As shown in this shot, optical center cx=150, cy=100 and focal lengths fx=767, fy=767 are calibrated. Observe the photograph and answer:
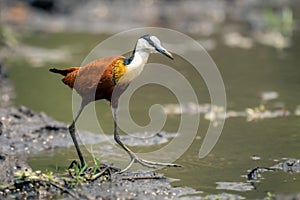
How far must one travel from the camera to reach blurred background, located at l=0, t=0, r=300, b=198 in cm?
743

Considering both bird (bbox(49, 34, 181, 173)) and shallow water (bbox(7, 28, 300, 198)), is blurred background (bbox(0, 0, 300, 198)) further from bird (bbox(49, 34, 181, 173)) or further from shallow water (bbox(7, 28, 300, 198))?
bird (bbox(49, 34, 181, 173))

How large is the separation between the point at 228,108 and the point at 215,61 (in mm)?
4256

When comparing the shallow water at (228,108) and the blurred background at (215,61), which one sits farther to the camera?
the blurred background at (215,61)

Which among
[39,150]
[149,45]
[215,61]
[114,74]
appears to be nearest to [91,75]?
[114,74]

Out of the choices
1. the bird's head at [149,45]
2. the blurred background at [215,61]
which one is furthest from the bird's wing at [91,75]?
the blurred background at [215,61]

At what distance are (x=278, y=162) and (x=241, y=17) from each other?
14579 mm

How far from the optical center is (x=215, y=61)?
14.2m

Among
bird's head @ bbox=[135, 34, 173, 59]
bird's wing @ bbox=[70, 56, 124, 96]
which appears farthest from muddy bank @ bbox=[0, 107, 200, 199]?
bird's head @ bbox=[135, 34, 173, 59]

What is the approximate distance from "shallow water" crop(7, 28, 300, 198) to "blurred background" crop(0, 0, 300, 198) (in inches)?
0.4

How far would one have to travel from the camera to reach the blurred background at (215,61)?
7.43m

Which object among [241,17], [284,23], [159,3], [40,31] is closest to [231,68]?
[284,23]

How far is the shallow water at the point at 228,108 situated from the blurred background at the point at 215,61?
0.03ft

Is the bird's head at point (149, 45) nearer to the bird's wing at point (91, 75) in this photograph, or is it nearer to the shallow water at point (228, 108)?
the bird's wing at point (91, 75)

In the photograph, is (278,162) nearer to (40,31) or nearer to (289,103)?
(289,103)
